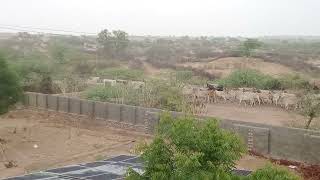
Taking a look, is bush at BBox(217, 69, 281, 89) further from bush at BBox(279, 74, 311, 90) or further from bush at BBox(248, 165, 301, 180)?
bush at BBox(248, 165, 301, 180)

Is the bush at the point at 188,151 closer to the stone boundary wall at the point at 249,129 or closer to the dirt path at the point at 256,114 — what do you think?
the stone boundary wall at the point at 249,129

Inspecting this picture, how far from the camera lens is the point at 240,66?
56.2 metres

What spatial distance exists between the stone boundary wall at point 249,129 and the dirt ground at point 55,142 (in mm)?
531

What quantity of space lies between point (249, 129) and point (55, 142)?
8168mm

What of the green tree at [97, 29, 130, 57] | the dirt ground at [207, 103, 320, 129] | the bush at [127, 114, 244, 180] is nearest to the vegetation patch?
the bush at [127, 114, 244, 180]

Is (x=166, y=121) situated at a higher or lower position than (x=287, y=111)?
higher

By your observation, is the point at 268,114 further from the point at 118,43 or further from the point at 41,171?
the point at 118,43

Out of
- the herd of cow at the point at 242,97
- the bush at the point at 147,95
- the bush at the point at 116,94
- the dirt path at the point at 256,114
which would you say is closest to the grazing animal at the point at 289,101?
the herd of cow at the point at 242,97

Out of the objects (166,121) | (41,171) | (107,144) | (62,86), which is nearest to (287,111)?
(107,144)

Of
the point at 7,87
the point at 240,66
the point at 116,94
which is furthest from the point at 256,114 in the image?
the point at 240,66

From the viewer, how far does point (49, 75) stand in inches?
1417

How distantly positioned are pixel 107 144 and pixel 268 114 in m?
9.78

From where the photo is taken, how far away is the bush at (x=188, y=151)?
8.26 metres


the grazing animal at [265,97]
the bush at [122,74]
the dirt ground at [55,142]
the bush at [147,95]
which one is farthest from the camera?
the bush at [122,74]
